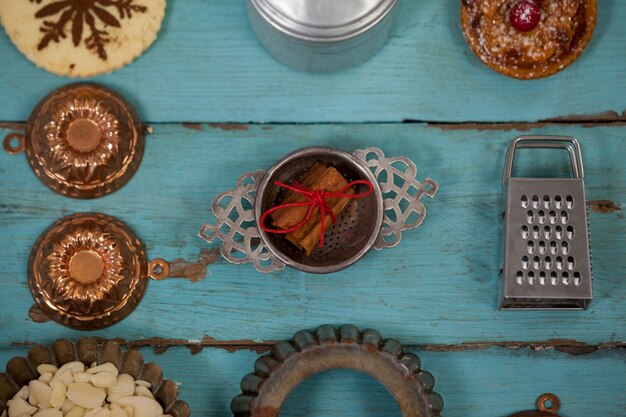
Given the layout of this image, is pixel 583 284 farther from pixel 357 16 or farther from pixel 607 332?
pixel 357 16

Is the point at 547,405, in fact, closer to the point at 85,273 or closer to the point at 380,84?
the point at 380,84

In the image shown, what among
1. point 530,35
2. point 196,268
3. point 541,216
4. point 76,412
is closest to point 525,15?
point 530,35

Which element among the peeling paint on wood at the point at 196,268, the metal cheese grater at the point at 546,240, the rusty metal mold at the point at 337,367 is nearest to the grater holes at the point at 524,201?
the metal cheese grater at the point at 546,240

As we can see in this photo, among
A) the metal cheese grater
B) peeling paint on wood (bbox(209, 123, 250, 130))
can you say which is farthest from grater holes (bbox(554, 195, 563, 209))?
peeling paint on wood (bbox(209, 123, 250, 130))

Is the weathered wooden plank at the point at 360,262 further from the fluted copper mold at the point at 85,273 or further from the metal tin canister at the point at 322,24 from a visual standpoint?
the metal tin canister at the point at 322,24

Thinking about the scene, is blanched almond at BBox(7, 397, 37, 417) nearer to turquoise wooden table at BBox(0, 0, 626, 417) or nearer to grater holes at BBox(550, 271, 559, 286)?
turquoise wooden table at BBox(0, 0, 626, 417)

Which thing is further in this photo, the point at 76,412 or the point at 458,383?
the point at 458,383
